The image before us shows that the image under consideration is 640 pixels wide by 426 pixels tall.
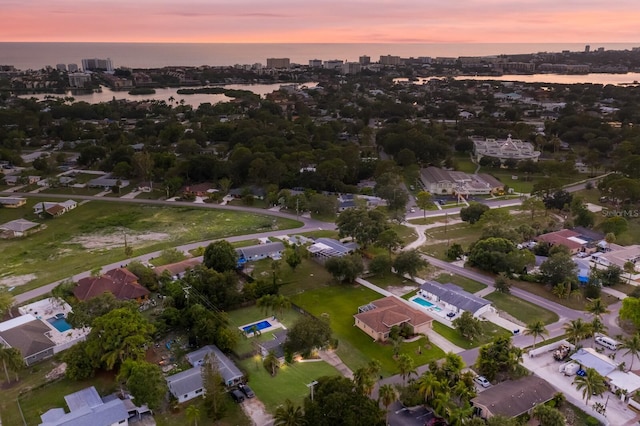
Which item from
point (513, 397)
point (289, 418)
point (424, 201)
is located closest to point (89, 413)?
point (289, 418)

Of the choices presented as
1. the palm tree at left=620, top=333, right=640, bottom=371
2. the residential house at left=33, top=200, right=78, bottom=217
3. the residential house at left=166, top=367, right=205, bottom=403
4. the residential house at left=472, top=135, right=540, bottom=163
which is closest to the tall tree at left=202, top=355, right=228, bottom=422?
the residential house at left=166, top=367, right=205, bottom=403

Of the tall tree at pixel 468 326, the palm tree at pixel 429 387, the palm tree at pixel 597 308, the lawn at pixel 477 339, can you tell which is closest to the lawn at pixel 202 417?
the palm tree at pixel 429 387

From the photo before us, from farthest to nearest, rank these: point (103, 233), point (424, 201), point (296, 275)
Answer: point (424, 201) → point (103, 233) → point (296, 275)

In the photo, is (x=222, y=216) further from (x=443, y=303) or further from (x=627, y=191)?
(x=627, y=191)

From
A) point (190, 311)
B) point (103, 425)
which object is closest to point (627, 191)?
point (190, 311)

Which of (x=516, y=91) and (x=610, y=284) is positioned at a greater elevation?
(x=516, y=91)

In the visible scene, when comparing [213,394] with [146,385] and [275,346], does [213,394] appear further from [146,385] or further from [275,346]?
[275,346]
